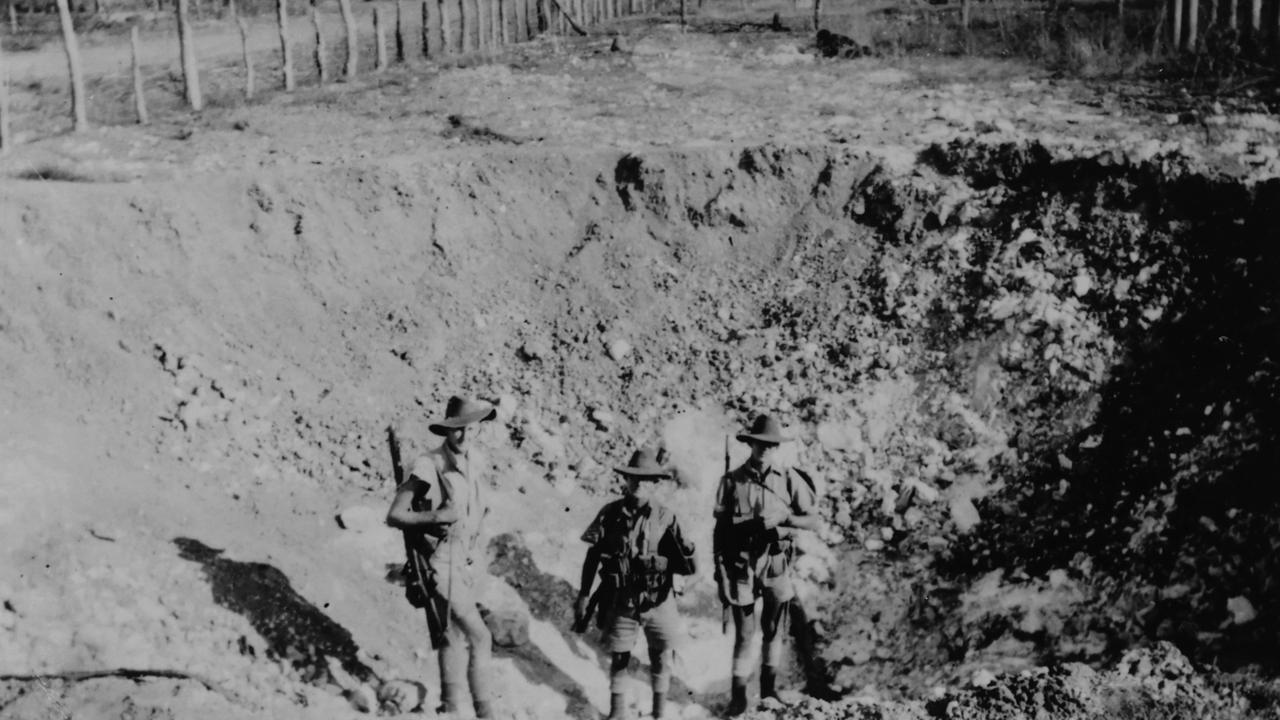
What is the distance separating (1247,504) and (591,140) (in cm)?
657

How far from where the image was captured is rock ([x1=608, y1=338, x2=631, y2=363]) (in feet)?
27.4

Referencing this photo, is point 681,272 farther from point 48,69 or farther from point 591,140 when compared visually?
point 48,69

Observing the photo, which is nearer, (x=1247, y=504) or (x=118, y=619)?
(x=118, y=619)

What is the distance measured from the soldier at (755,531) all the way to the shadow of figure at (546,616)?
2.50 feet

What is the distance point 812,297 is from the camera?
863 centimetres

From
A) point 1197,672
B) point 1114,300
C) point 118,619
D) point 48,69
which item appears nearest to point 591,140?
point 1114,300

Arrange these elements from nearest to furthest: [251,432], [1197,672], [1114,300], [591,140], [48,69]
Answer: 1. [1197,672]
2. [251,432]
3. [1114,300]
4. [591,140]
5. [48,69]

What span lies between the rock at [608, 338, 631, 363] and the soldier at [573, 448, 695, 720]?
311 centimetres

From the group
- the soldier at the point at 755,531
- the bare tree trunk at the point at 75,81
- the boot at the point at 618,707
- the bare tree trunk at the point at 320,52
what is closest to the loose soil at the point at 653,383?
the bare tree trunk at the point at 75,81

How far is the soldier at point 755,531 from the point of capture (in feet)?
18.0

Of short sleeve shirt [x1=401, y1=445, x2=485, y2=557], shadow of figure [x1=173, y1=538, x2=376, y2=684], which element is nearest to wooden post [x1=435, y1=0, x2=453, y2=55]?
shadow of figure [x1=173, y1=538, x2=376, y2=684]

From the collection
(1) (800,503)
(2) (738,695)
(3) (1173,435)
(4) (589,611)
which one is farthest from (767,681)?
(3) (1173,435)

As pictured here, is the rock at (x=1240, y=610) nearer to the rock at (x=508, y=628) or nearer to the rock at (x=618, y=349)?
the rock at (x=508, y=628)

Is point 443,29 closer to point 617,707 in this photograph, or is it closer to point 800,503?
point 800,503
